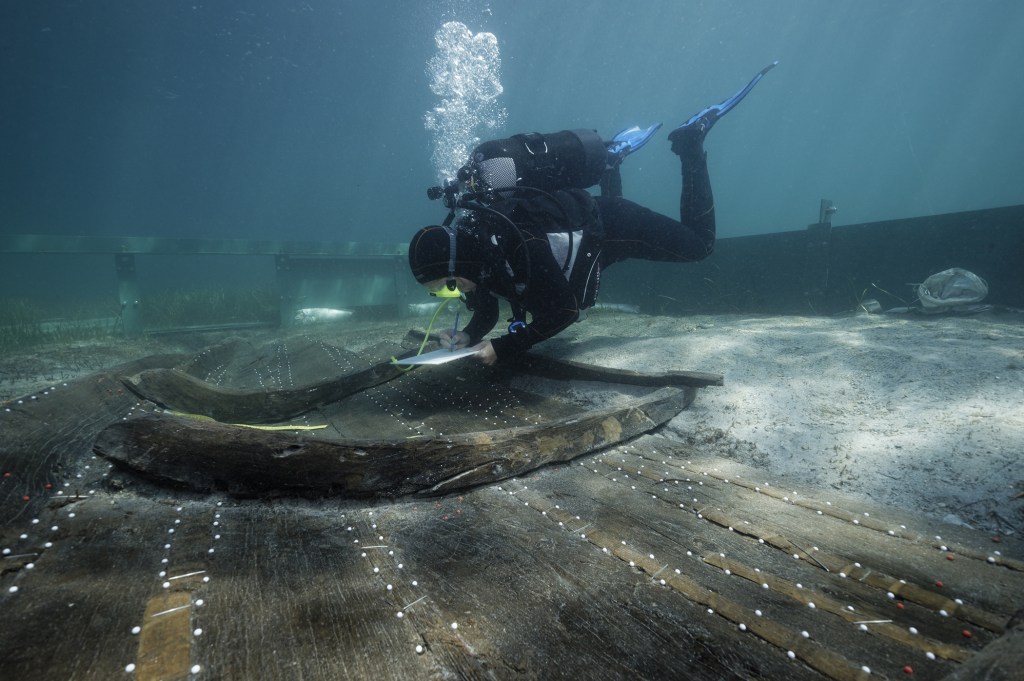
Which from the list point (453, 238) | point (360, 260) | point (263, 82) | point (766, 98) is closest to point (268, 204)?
point (263, 82)

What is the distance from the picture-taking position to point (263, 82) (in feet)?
167

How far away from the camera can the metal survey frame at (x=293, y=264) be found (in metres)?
9.98

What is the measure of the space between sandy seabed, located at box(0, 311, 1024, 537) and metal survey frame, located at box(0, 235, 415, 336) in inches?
196

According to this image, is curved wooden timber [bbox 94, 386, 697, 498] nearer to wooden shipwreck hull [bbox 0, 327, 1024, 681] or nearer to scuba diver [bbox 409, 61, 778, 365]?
wooden shipwreck hull [bbox 0, 327, 1024, 681]

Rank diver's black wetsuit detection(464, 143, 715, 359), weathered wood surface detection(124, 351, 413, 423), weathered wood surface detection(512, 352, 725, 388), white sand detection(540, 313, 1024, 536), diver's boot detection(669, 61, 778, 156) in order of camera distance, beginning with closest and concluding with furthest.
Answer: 1. white sand detection(540, 313, 1024, 536)
2. weathered wood surface detection(124, 351, 413, 423)
3. weathered wood surface detection(512, 352, 725, 388)
4. diver's black wetsuit detection(464, 143, 715, 359)
5. diver's boot detection(669, 61, 778, 156)

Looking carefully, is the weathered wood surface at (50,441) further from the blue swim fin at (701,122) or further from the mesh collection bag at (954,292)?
the mesh collection bag at (954,292)

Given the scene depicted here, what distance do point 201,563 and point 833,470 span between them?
10.7 ft

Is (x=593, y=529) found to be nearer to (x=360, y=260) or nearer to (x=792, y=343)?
(x=792, y=343)

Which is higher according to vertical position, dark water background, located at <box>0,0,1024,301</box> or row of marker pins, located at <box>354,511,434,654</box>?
dark water background, located at <box>0,0,1024,301</box>

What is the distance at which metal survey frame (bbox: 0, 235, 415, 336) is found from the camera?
9984 mm

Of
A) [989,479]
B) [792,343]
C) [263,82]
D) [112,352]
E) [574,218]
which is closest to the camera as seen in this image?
[989,479]

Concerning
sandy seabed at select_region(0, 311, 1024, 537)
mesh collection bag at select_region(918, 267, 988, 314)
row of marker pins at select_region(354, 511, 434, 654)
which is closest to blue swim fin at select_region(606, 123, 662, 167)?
sandy seabed at select_region(0, 311, 1024, 537)

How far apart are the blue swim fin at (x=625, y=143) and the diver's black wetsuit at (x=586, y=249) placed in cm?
71

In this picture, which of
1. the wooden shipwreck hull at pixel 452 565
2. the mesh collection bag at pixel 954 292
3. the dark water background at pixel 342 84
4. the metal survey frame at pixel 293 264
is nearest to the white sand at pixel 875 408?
the wooden shipwreck hull at pixel 452 565
